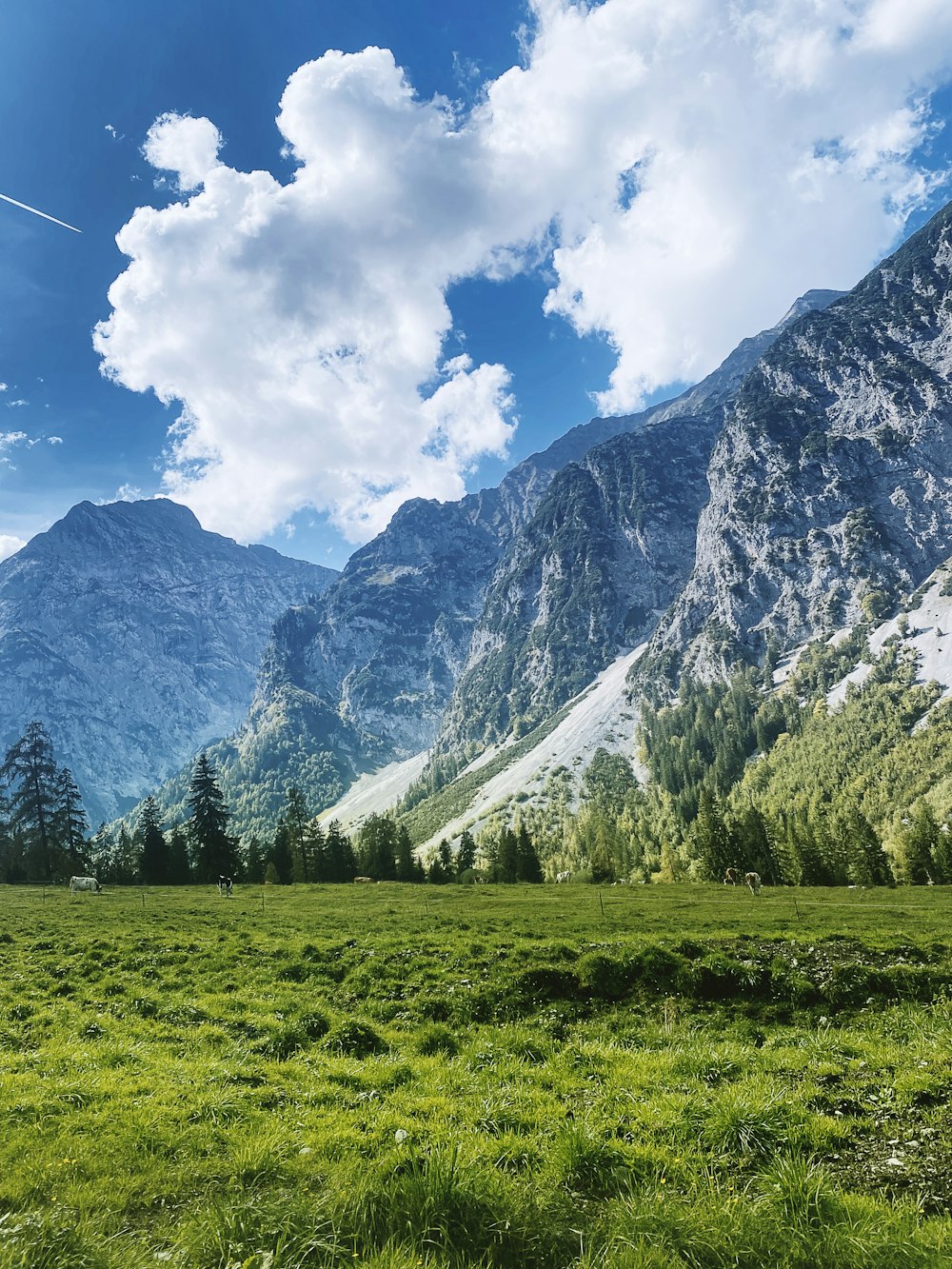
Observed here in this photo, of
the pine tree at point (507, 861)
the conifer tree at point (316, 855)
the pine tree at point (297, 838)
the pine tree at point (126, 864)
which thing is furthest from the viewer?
the pine tree at point (507, 861)

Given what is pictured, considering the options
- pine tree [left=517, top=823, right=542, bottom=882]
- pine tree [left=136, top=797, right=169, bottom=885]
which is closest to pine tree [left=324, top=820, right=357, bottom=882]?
pine tree [left=136, top=797, right=169, bottom=885]

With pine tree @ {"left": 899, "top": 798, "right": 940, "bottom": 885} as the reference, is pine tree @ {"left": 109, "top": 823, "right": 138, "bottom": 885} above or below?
A: above

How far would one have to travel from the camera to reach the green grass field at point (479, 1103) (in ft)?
18.3

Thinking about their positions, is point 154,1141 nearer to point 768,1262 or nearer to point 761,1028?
point 768,1262

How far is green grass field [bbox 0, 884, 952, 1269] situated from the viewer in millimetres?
5570

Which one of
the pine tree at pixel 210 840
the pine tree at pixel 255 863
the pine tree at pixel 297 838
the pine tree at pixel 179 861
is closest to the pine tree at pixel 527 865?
the pine tree at pixel 297 838

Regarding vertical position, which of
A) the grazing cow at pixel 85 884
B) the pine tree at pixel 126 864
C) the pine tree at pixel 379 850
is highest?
the grazing cow at pixel 85 884

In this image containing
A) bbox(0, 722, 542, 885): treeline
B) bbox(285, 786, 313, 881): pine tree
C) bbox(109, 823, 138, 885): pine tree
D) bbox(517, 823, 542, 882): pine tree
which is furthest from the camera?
bbox(517, 823, 542, 882): pine tree

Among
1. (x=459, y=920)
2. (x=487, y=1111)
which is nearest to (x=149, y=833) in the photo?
(x=459, y=920)

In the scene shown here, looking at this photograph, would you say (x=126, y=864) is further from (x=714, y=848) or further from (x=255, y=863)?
(x=714, y=848)

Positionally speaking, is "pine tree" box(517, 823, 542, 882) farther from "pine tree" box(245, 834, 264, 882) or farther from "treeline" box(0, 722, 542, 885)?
"pine tree" box(245, 834, 264, 882)

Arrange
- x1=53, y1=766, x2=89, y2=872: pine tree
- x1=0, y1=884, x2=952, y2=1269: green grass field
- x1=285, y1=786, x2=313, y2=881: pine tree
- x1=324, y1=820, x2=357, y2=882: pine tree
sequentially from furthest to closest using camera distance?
x1=324, y1=820, x2=357, y2=882: pine tree
x1=285, y1=786, x2=313, y2=881: pine tree
x1=53, y1=766, x2=89, y2=872: pine tree
x1=0, y1=884, x2=952, y2=1269: green grass field

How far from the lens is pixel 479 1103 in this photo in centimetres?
977

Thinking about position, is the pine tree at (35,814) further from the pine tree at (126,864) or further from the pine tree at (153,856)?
the pine tree at (153,856)
